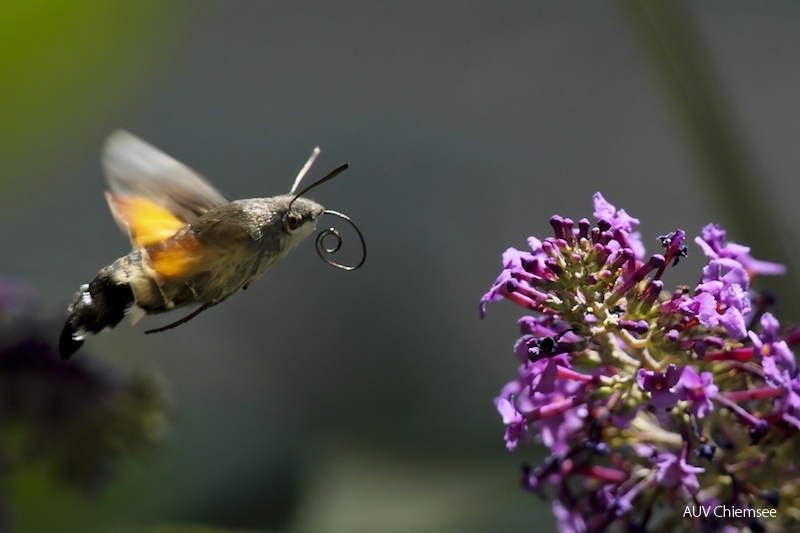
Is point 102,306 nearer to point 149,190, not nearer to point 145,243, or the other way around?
point 145,243

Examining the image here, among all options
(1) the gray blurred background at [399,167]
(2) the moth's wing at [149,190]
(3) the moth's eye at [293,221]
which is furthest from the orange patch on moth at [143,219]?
(1) the gray blurred background at [399,167]

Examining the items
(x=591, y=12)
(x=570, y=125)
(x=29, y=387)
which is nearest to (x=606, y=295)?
(x=29, y=387)

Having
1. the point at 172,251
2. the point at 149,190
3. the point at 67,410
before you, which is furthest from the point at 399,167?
the point at 172,251

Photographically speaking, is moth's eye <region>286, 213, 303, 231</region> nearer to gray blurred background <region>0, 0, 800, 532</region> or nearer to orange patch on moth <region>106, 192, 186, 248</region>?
orange patch on moth <region>106, 192, 186, 248</region>

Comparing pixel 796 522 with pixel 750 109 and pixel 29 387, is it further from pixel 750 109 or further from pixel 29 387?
pixel 750 109

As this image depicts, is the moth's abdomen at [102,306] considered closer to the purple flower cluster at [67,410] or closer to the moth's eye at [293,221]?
the moth's eye at [293,221]

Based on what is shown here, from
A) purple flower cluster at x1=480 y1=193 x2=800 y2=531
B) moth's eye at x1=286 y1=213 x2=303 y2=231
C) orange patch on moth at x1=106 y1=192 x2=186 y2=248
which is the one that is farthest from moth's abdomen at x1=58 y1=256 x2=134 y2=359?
purple flower cluster at x1=480 y1=193 x2=800 y2=531
